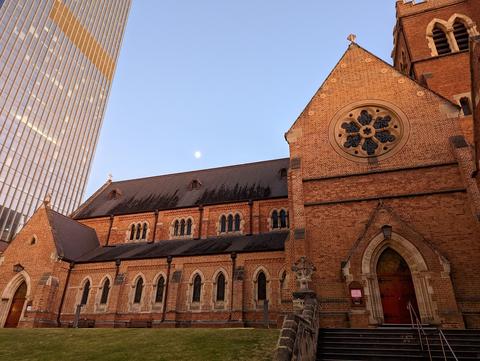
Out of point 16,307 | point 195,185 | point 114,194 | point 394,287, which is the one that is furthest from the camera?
point 114,194

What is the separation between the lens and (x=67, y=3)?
91812 millimetres

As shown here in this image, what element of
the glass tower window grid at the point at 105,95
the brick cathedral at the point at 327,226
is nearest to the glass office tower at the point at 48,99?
the glass tower window grid at the point at 105,95

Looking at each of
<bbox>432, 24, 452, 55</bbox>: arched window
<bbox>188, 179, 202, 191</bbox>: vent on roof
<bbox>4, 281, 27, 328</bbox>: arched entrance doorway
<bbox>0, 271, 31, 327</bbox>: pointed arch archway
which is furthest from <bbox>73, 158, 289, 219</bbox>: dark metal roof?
<bbox>432, 24, 452, 55</bbox>: arched window

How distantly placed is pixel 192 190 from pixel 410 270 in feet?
68.9

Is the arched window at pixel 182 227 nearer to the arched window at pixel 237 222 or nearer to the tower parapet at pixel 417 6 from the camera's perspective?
the arched window at pixel 237 222

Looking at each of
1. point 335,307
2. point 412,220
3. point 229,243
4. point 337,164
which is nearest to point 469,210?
point 412,220

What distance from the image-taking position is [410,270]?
47.1 feet

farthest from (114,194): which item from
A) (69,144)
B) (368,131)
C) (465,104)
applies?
(69,144)

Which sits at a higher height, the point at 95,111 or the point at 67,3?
the point at 67,3

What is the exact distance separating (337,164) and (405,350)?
9441mm

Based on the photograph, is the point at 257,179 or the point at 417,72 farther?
the point at 257,179

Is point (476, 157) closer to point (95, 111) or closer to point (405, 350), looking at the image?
point (405, 350)

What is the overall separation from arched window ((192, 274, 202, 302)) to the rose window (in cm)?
1328

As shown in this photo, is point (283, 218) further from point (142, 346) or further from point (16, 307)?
→ point (16, 307)
